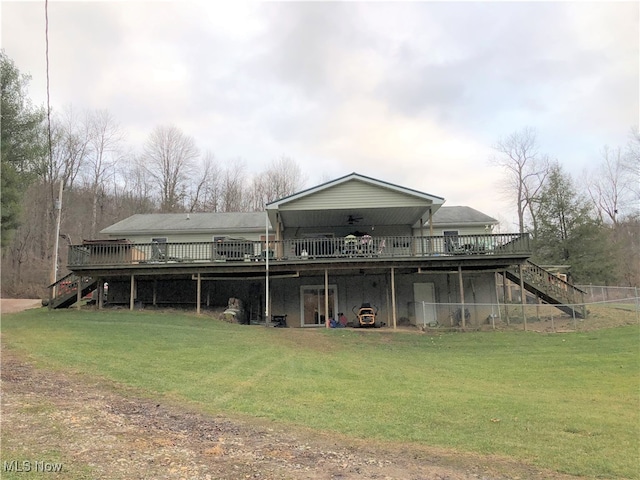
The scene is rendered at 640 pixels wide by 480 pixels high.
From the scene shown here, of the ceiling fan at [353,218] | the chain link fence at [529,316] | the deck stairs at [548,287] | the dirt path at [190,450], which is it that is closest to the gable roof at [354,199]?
the ceiling fan at [353,218]

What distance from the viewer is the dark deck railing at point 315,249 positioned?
59.6ft

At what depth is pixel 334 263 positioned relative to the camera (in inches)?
724

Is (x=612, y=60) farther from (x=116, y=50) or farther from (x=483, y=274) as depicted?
(x=116, y=50)

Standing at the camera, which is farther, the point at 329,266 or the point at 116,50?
the point at 329,266

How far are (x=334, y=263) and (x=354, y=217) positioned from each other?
3.62 meters

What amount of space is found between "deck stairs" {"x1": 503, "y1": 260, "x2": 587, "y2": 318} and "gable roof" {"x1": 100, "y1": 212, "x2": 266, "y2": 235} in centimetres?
1313

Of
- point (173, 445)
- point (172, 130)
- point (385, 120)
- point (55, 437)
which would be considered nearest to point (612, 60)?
point (385, 120)

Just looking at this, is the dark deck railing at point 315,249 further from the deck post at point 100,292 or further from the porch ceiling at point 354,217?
the deck post at point 100,292

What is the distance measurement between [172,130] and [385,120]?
108ft

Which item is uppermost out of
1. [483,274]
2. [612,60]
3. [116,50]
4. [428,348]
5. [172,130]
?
[172,130]

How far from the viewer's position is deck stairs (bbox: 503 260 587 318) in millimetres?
19047

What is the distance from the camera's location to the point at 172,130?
150 ft

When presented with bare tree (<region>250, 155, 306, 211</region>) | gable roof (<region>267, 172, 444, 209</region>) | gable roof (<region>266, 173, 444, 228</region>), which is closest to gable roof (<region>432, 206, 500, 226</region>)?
gable roof (<region>266, 173, 444, 228</region>)

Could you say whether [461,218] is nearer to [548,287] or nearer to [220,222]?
[548,287]
